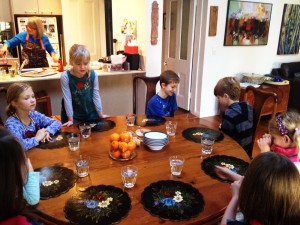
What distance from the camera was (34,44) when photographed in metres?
3.85

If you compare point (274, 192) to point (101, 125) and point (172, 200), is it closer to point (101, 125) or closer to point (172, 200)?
point (172, 200)

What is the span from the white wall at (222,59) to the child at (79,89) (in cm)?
249

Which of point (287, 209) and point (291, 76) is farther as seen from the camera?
point (291, 76)

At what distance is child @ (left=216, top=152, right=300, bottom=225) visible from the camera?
917 mm

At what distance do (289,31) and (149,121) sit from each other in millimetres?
4271

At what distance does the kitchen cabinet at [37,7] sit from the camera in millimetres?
5004

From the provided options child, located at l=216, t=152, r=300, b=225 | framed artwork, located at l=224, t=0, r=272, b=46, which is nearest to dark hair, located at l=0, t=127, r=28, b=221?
child, located at l=216, t=152, r=300, b=225

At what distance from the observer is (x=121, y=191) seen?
48.8 inches

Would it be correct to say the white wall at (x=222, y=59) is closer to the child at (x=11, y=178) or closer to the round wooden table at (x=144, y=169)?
the round wooden table at (x=144, y=169)

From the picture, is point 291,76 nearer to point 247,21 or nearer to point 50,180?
point 247,21

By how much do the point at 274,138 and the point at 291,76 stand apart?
13.2 feet

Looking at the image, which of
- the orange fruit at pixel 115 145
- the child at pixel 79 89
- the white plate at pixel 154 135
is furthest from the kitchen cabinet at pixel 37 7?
the orange fruit at pixel 115 145

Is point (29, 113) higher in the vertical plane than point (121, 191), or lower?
higher

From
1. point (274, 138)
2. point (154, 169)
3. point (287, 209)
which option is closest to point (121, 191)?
point (154, 169)
